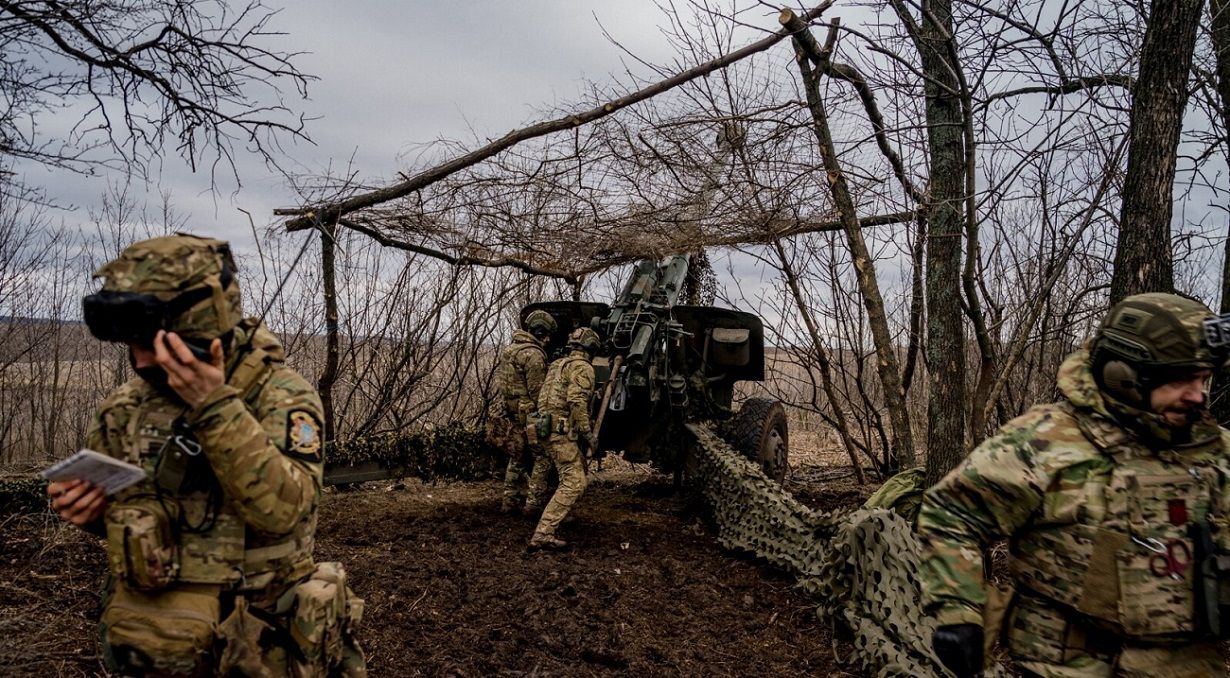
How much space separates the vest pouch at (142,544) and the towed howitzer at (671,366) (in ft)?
18.9

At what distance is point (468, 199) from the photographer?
24.0ft

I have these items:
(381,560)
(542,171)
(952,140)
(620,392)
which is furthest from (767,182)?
(381,560)

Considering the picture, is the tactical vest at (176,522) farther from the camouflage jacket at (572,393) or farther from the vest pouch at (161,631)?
the camouflage jacket at (572,393)

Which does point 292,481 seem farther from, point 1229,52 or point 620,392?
point 1229,52

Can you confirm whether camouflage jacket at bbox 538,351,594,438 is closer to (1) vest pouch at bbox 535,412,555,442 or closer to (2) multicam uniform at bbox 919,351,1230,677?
(1) vest pouch at bbox 535,412,555,442

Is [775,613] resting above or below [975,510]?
below

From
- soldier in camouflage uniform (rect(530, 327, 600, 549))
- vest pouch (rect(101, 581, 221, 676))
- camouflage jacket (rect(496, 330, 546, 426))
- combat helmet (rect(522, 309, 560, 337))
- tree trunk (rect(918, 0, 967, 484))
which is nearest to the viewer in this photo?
vest pouch (rect(101, 581, 221, 676))

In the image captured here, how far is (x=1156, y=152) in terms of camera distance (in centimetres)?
414

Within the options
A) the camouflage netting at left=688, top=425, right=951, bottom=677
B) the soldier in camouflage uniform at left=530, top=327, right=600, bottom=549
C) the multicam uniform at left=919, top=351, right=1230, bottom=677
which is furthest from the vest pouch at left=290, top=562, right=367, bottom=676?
the soldier in camouflage uniform at left=530, top=327, right=600, bottom=549

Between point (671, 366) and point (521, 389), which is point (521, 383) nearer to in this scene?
point (521, 389)

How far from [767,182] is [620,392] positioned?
252 cm

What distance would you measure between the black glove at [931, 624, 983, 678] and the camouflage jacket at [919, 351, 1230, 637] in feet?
0.08

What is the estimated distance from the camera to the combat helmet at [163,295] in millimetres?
1985

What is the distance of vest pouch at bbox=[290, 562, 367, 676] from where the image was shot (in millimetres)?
2285
